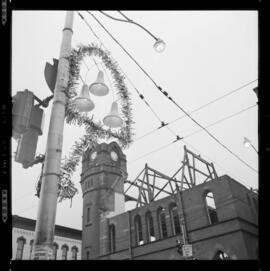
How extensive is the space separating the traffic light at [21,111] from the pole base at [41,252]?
3.12 ft

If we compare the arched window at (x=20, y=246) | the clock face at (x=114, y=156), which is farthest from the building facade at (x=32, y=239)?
the clock face at (x=114, y=156)

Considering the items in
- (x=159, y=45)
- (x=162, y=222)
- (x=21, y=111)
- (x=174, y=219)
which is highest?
(x=162, y=222)

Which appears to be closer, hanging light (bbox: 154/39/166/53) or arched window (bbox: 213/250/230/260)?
hanging light (bbox: 154/39/166/53)

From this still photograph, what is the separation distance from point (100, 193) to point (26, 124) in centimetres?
2940

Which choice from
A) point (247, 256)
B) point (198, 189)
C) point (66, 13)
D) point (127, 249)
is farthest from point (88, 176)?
point (66, 13)

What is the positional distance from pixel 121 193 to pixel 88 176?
4281mm

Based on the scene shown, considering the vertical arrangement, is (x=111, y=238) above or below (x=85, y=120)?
above

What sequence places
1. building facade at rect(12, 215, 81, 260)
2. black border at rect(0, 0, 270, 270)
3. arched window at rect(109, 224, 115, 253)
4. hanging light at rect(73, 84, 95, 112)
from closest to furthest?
black border at rect(0, 0, 270, 270), hanging light at rect(73, 84, 95, 112), arched window at rect(109, 224, 115, 253), building facade at rect(12, 215, 81, 260)

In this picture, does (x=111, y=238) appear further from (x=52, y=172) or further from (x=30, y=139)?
(x=30, y=139)

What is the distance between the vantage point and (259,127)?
1.60 metres

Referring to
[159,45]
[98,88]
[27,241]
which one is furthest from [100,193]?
[98,88]

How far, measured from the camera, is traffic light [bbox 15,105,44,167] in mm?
2537

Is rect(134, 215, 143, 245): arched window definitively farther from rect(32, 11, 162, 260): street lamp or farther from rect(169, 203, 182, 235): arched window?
rect(32, 11, 162, 260): street lamp

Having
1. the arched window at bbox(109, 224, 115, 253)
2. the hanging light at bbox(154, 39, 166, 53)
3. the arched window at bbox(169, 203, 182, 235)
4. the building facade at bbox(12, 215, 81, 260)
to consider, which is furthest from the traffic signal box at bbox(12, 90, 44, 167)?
the building facade at bbox(12, 215, 81, 260)
